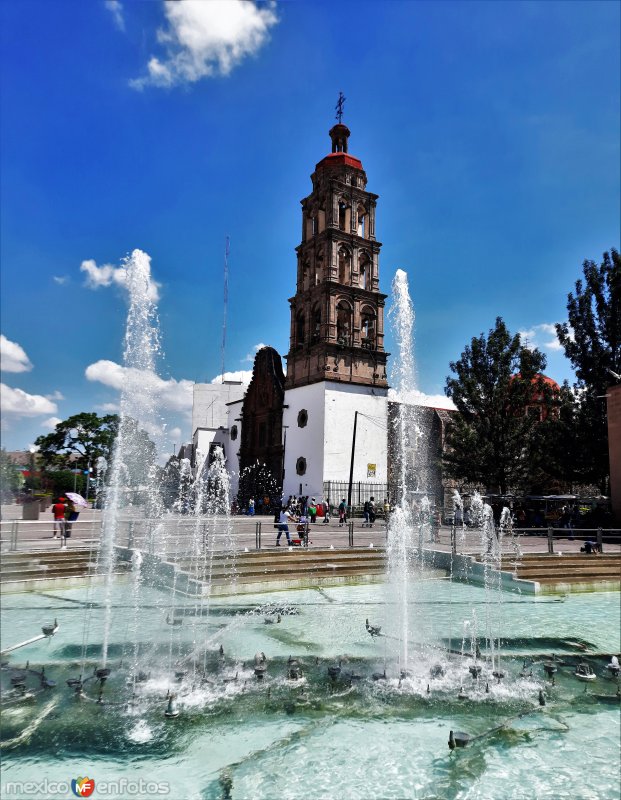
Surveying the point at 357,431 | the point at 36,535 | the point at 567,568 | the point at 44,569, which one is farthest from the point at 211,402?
the point at 567,568

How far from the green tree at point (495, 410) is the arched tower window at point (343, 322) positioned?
28.6 ft

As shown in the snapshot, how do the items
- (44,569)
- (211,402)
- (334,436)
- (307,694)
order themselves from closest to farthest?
(307,694) → (44,569) → (334,436) → (211,402)

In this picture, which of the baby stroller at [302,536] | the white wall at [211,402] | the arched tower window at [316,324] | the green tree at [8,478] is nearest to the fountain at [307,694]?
the green tree at [8,478]

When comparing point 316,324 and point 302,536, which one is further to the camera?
point 316,324

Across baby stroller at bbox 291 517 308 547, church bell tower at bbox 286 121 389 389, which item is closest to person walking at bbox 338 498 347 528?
church bell tower at bbox 286 121 389 389

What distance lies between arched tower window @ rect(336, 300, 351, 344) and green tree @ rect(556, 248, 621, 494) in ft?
41.0

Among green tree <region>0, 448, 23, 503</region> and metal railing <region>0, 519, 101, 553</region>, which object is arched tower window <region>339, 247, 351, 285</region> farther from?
green tree <region>0, 448, 23, 503</region>

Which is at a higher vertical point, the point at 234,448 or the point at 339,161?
the point at 339,161

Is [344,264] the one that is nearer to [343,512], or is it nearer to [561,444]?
[343,512]

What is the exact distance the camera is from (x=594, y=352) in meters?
28.7

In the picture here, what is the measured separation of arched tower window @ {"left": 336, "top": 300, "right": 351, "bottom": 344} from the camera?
3628 cm

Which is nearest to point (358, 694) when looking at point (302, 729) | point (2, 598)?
point (302, 729)

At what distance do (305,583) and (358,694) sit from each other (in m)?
6.74

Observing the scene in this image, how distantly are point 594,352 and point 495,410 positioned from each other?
611 cm
